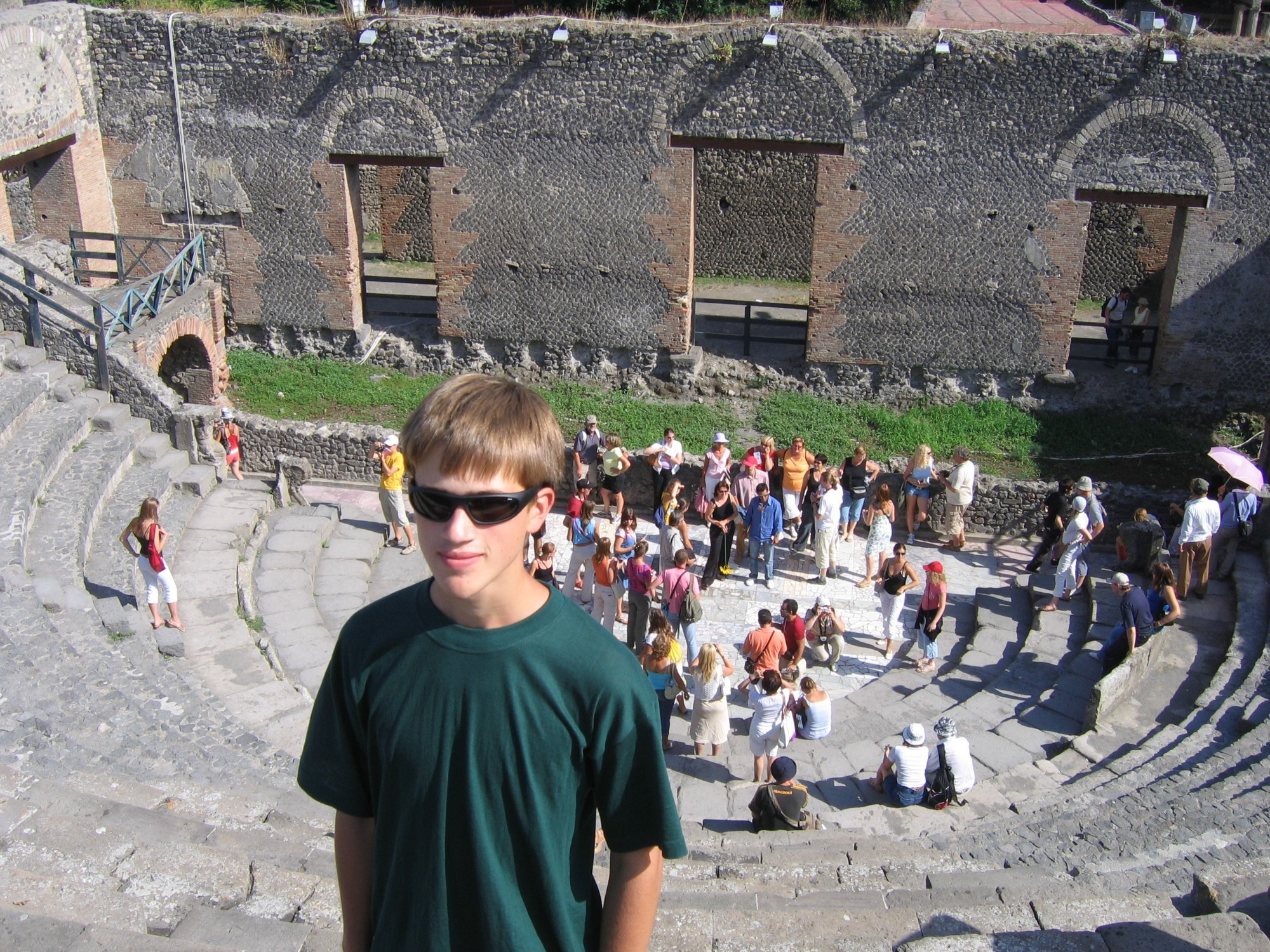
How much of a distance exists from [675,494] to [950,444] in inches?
157

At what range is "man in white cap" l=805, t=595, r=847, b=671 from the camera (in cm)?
970

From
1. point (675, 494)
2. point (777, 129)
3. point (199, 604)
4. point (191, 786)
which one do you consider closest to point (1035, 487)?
point (675, 494)

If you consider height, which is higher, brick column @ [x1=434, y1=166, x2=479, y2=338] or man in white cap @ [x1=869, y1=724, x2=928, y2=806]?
Result: brick column @ [x1=434, y1=166, x2=479, y2=338]

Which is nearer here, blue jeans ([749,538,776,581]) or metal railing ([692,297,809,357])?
blue jeans ([749,538,776,581])

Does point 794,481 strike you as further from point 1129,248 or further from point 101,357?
point 1129,248

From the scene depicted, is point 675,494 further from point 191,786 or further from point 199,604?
point 191,786

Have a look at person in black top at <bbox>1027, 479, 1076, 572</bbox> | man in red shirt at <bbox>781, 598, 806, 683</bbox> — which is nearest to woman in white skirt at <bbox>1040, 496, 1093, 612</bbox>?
person in black top at <bbox>1027, 479, 1076, 572</bbox>

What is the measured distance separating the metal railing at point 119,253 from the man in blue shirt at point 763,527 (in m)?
7.68

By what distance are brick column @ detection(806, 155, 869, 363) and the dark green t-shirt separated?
39.4ft

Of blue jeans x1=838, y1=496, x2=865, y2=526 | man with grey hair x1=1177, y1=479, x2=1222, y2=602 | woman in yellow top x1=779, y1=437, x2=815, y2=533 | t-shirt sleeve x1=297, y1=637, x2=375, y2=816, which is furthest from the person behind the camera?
blue jeans x1=838, y1=496, x2=865, y2=526

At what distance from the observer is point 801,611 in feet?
35.5

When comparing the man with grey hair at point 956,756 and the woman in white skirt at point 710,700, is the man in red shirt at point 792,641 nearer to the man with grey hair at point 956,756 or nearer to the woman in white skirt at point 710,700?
the woman in white skirt at point 710,700

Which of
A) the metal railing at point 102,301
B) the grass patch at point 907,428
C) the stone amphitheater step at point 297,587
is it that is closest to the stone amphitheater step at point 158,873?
the stone amphitheater step at point 297,587

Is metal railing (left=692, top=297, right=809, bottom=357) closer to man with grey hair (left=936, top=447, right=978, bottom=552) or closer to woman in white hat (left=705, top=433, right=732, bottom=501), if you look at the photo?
woman in white hat (left=705, top=433, right=732, bottom=501)
